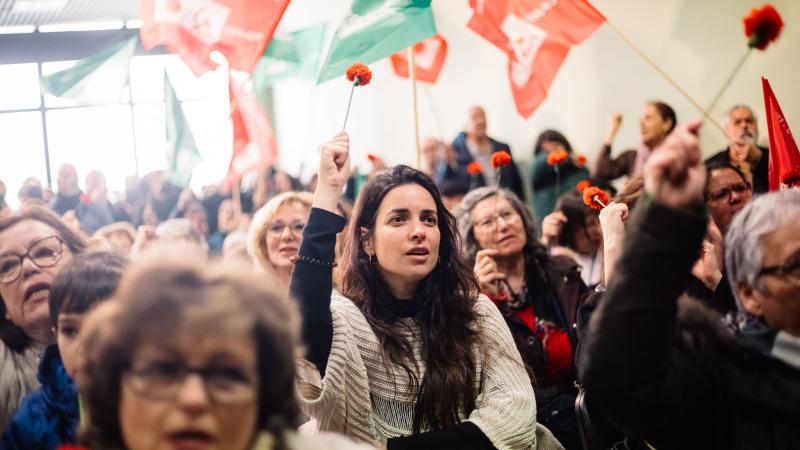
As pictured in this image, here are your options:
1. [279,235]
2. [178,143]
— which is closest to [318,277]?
[279,235]

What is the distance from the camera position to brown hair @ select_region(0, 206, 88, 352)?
260 cm

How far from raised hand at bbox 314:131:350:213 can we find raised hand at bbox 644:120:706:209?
1.13m

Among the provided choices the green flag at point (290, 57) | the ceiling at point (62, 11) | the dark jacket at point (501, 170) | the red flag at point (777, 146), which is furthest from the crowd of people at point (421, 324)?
the ceiling at point (62, 11)

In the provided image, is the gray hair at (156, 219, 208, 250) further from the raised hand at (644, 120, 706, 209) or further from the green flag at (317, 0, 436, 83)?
the raised hand at (644, 120, 706, 209)

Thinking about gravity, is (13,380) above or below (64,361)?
below

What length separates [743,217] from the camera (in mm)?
1752

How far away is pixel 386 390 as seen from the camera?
244 cm

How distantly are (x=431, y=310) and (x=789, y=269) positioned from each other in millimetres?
1194

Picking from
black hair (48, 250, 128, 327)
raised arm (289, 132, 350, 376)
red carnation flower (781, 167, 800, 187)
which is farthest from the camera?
red carnation flower (781, 167, 800, 187)

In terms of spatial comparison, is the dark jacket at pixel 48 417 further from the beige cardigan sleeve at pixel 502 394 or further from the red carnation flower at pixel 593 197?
the red carnation flower at pixel 593 197

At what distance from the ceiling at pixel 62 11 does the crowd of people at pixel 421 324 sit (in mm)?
10861

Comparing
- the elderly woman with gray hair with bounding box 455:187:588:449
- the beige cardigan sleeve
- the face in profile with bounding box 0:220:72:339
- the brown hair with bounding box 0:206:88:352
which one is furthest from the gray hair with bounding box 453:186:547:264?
the face in profile with bounding box 0:220:72:339

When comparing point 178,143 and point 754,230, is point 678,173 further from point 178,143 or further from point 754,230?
point 178,143

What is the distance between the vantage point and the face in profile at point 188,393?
1.17 meters
